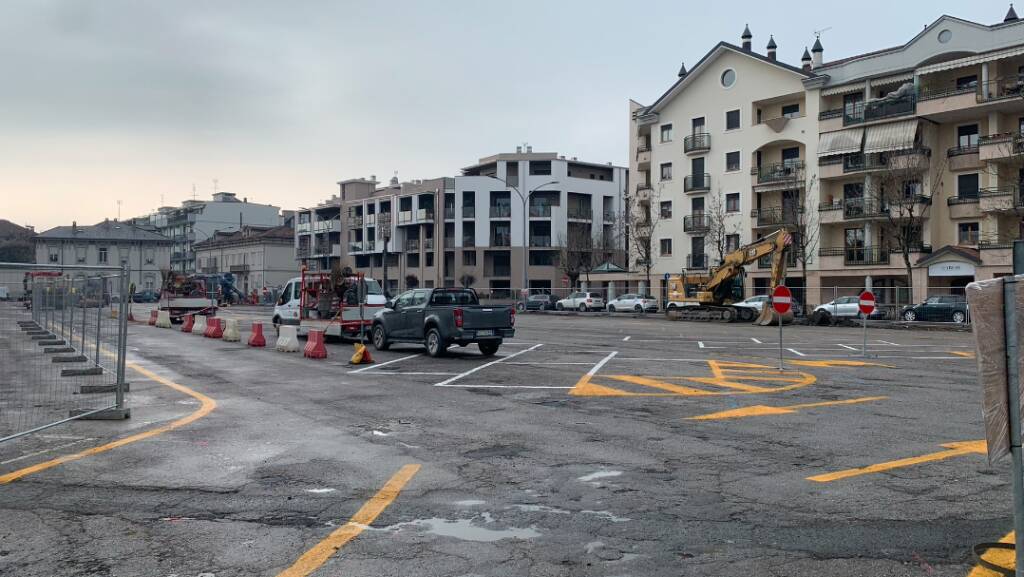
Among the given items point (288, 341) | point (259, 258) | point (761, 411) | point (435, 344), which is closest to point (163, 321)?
point (288, 341)

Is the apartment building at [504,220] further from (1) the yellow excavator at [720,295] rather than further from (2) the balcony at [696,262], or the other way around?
(1) the yellow excavator at [720,295]

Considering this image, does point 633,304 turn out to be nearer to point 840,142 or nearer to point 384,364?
point 840,142

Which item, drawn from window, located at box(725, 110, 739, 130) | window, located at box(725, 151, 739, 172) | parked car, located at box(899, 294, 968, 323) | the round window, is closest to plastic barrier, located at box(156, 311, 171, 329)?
parked car, located at box(899, 294, 968, 323)

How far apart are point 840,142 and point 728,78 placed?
1062 cm

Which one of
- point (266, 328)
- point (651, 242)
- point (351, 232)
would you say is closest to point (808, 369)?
point (266, 328)

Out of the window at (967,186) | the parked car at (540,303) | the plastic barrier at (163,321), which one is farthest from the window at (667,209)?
the plastic barrier at (163,321)

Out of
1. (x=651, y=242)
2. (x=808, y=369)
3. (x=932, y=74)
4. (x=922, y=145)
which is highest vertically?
(x=932, y=74)

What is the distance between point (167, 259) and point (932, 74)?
300ft

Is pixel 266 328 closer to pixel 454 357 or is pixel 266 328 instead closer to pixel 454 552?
pixel 454 357

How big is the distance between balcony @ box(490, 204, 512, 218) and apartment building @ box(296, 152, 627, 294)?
102 mm

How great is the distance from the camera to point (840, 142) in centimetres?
4797

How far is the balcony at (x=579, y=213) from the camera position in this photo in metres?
78.0

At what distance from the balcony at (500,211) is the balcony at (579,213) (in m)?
6.05

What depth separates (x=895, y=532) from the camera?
5070 millimetres
